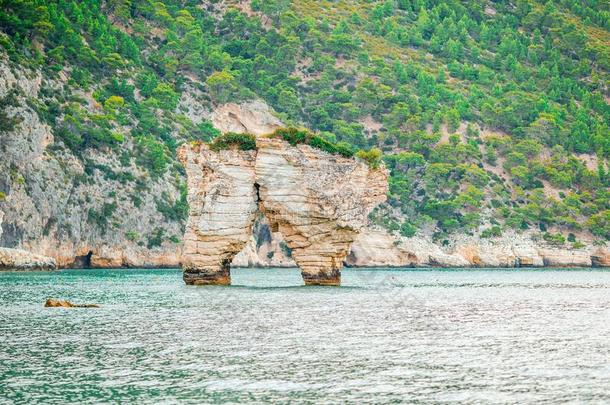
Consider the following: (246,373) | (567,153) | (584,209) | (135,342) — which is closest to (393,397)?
(246,373)

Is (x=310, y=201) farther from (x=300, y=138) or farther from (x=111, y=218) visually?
(x=111, y=218)

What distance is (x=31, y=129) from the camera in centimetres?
9544

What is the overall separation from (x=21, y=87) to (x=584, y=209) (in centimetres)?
8088

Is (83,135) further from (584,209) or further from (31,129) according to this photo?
(584,209)

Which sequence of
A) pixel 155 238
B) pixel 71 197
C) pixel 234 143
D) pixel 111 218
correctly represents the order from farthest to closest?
pixel 155 238, pixel 111 218, pixel 71 197, pixel 234 143

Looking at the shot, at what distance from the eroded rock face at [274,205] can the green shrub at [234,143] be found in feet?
1.39

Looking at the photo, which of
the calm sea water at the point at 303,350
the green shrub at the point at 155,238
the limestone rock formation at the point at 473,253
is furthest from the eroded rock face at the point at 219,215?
the limestone rock formation at the point at 473,253

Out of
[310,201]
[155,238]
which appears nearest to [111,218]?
[155,238]

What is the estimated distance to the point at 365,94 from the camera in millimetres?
143000

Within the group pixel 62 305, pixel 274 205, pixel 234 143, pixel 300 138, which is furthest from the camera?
pixel 234 143

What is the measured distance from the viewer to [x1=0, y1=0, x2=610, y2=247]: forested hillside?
365ft

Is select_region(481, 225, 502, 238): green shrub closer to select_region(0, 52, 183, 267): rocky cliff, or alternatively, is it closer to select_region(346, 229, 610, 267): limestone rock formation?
select_region(346, 229, 610, 267): limestone rock formation

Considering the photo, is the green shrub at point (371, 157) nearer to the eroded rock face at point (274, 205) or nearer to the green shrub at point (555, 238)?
the eroded rock face at point (274, 205)

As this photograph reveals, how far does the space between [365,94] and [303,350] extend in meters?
118
